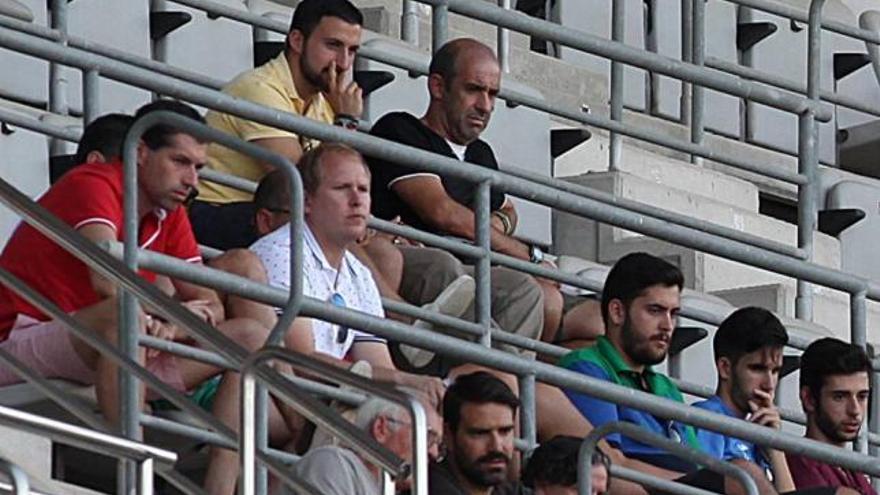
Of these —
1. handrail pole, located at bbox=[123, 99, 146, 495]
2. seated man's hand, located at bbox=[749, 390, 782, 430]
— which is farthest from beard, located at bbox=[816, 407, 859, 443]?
handrail pole, located at bbox=[123, 99, 146, 495]

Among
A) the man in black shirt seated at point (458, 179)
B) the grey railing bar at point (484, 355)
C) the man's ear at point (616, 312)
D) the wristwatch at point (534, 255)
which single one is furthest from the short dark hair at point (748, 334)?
the grey railing bar at point (484, 355)

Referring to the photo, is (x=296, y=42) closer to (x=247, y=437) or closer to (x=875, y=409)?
(x=875, y=409)

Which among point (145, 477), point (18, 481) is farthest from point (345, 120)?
point (18, 481)

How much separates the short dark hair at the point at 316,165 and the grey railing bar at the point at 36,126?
2.01 feet

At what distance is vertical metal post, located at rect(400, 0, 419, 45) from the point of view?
42.1ft

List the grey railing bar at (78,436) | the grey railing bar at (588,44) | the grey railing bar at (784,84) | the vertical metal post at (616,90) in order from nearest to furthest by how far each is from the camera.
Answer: the grey railing bar at (78,436)
the grey railing bar at (588,44)
the vertical metal post at (616,90)
the grey railing bar at (784,84)

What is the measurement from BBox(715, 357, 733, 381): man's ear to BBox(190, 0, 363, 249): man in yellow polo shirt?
1283mm

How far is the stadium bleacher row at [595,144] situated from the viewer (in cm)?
932

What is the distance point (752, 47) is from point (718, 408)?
15.2ft

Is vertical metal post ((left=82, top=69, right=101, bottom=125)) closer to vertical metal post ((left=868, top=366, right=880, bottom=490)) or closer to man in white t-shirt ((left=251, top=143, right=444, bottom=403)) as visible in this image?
man in white t-shirt ((left=251, top=143, right=444, bottom=403))

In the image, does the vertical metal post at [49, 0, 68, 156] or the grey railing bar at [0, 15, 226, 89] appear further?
the vertical metal post at [49, 0, 68, 156]

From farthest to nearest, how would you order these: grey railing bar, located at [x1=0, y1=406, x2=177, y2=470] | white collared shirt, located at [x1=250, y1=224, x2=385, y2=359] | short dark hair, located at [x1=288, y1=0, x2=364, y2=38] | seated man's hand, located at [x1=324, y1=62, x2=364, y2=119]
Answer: seated man's hand, located at [x1=324, y1=62, x2=364, y2=119] < short dark hair, located at [x1=288, y1=0, x2=364, y2=38] < white collared shirt, located at [x1=250, y1=224, x2=385, y2=359] < grey railing bar, located at [x1=0, y1=406, x2=177, y2=470]

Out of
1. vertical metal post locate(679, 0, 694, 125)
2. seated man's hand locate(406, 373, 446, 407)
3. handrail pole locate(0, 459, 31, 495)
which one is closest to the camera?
handrail pole locate(0, 459, 31, 495)

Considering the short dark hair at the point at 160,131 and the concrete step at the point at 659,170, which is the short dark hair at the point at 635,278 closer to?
the short dark hair at the point at 160,131
